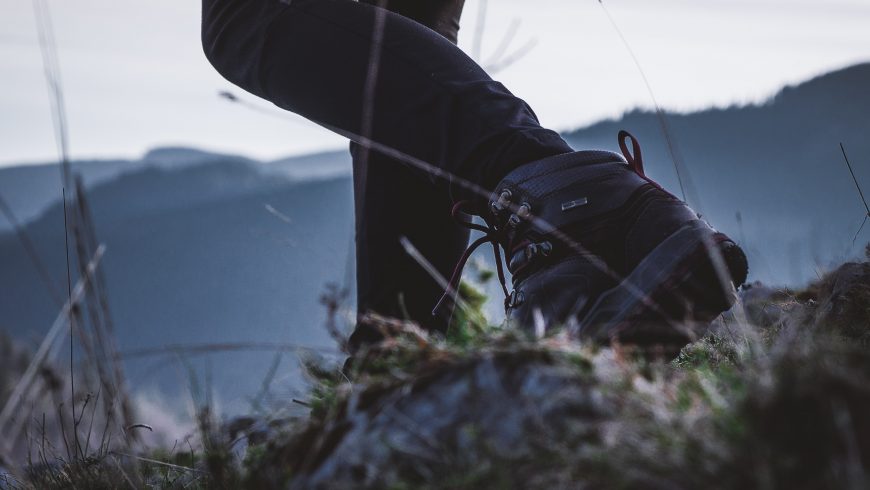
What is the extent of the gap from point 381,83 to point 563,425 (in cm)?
105

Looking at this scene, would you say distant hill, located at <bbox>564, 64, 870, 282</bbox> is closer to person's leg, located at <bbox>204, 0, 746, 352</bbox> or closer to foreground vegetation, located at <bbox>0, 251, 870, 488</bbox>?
person's leg, located at <bbox>204, 0, 746, 352</bbox>

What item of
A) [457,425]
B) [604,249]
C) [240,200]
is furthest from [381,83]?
[240,200]

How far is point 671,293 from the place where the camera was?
147 centimetres

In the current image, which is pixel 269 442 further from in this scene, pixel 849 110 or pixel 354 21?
pixel 849 110

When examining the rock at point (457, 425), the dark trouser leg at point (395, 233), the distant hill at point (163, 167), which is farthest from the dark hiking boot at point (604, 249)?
the distant hill at point (163, 167)

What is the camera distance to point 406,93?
1713 mm

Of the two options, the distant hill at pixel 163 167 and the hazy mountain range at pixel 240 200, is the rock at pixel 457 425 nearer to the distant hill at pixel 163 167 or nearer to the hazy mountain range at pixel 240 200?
the hazy mountain range at pixel 240 200

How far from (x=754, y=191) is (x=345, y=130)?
3527 centimetres

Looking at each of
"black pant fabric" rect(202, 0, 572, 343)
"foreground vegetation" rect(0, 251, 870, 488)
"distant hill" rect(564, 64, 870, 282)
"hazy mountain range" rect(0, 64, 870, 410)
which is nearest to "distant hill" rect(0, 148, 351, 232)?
"hazy mountain range" rect(0, 64, 870, 410)

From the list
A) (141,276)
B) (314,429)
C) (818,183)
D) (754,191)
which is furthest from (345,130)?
(141,276)

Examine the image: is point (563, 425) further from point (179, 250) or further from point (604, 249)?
point (179, 250)

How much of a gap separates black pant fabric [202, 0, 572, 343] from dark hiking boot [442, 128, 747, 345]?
0.09m

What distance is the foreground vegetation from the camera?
742 mm

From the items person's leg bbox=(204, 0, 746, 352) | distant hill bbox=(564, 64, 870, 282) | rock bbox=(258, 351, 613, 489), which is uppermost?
person's leg bbox=(204, 0, 746, 352)
